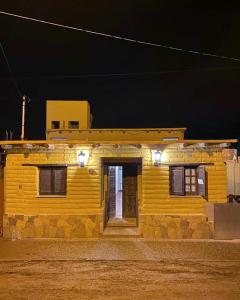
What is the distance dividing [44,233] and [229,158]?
7.48 meters

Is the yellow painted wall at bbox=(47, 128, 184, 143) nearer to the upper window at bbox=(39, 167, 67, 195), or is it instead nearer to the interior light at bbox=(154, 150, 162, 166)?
the interior light at bbox=(154, 150, 162, 166)

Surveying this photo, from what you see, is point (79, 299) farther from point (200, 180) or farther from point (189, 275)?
point (200, 180)

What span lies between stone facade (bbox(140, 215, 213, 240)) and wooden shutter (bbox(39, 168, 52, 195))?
3793 mm

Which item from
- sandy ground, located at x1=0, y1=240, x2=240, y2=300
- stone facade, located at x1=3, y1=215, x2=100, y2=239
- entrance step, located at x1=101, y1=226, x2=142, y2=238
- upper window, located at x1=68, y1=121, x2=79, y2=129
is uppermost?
upper window, located at x1=68, y1=121, x2=79, y2=129

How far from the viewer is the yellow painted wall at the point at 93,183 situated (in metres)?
13.0

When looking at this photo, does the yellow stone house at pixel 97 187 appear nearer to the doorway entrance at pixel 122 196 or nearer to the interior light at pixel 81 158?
the interior light at pixel 81 158

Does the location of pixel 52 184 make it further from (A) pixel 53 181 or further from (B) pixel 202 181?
(B) pixel 202 181

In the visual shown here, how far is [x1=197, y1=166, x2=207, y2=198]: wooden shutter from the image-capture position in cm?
1277

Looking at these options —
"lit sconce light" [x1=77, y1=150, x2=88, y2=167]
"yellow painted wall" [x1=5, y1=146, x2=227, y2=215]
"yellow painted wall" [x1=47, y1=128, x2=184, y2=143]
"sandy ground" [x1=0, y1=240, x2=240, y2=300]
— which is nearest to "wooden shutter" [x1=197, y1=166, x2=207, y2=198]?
"yellow painted wall" [x1=5, y1=146, x2=227, y2=215]

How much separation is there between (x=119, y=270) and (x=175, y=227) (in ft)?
14.7

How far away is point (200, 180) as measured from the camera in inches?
513

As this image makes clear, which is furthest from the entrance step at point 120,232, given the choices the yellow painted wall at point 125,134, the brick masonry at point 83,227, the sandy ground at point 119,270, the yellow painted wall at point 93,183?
the yellow painted wall at point 125,134

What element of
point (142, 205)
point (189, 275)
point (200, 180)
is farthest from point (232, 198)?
point (189, 275)

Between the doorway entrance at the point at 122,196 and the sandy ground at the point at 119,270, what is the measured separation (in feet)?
10.2
